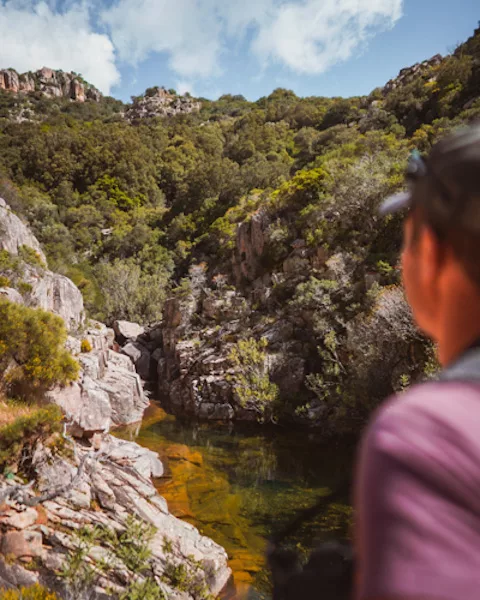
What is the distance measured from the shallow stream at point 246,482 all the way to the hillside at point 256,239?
1.14 meters

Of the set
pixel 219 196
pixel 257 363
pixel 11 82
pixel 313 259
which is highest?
pixel 11 82

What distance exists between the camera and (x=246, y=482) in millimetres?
10703

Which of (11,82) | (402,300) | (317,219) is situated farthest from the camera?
(11,82)

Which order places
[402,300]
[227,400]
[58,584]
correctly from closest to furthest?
[58,584], [402,300], [227,400]

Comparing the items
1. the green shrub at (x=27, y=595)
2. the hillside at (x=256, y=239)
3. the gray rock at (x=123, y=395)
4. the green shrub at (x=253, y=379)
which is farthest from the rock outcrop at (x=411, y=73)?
the green shrub at (x=27, y=595)

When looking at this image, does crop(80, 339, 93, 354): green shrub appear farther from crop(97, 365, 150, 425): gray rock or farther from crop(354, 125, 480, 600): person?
crop(354, 125, 480, 600): person

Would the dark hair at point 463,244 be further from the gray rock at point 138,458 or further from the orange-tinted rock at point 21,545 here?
the gray rock at point 138,458

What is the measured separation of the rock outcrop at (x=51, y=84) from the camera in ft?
223

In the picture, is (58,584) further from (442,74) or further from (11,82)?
(11,82)

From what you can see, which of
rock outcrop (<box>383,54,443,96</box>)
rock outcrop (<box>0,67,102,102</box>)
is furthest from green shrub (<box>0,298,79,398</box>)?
rock outcrop (<box>0,67,102,102</box>)

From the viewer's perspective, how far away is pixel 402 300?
1035cm

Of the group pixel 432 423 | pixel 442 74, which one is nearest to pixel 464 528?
A: pixel 432 423

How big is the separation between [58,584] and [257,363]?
992 cm

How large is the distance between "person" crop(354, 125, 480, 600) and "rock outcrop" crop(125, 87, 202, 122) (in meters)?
63.1
